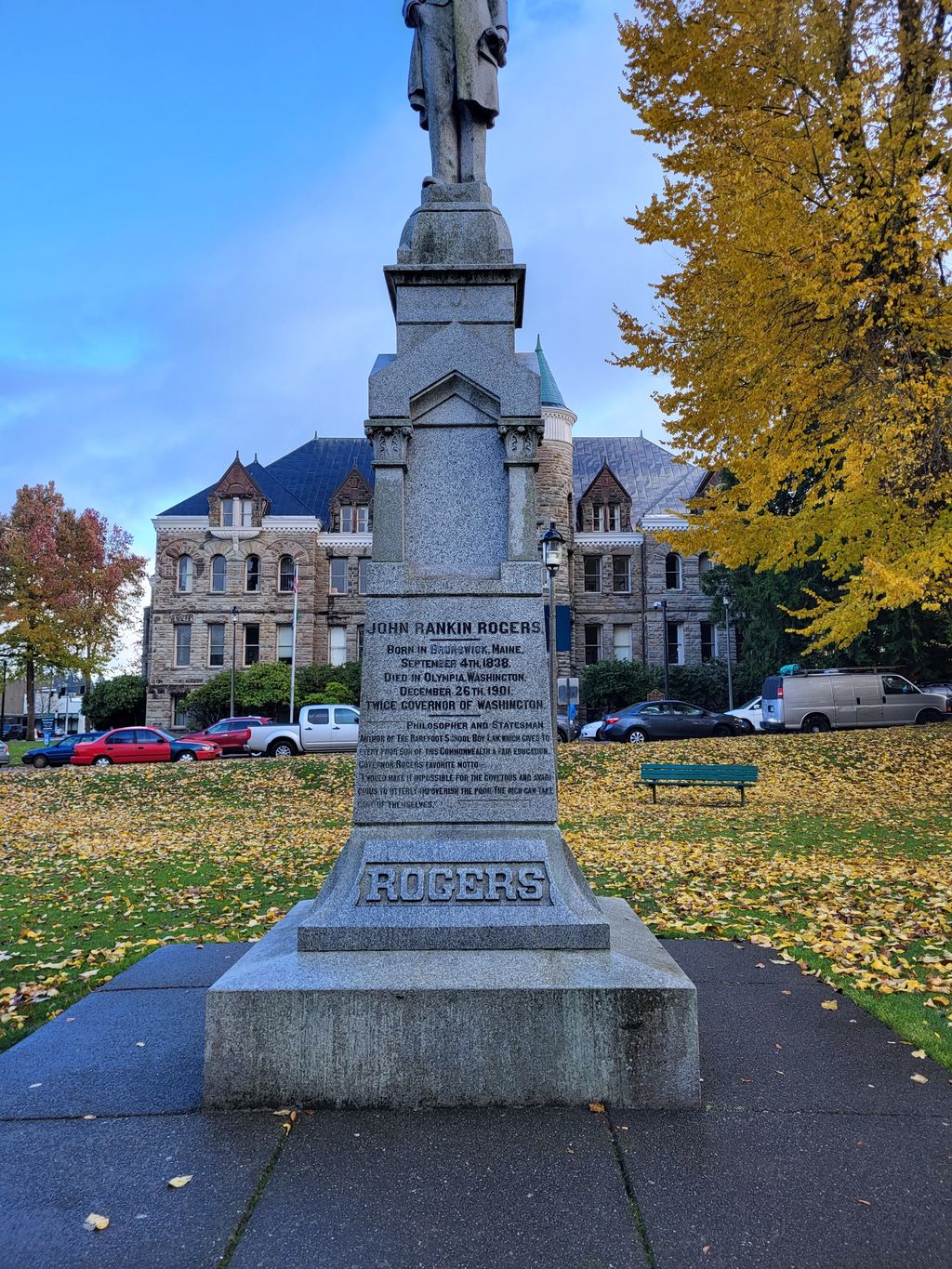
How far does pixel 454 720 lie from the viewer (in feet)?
14.2

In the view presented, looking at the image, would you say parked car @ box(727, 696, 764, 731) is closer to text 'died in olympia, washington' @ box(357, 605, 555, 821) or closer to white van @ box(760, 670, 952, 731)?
white van @ box(760, 670, 952, 731)

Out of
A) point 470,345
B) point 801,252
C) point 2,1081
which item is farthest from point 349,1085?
point 801,252

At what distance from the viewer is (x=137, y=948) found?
6570 mm

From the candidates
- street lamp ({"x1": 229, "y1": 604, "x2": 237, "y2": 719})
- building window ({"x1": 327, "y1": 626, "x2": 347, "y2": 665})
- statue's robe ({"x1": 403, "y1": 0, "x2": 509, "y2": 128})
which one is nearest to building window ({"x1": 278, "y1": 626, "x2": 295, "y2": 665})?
building window ({"x1": 327, "y1": 626, "x2": 347, "y2": 665})

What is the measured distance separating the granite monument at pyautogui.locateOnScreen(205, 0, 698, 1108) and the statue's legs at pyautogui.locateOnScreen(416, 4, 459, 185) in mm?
12

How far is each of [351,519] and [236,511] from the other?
254 inches

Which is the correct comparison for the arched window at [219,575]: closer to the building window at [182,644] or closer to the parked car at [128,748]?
the building window at [182,644]

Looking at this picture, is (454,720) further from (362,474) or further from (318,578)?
(362,474)

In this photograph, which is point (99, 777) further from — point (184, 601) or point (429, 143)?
point (184, 601)

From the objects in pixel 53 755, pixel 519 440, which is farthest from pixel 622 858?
pixel 53 755

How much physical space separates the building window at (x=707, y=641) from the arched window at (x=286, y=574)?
931 inches

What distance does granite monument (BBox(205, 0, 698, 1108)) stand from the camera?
3402mm

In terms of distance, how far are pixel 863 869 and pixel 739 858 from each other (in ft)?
4.72

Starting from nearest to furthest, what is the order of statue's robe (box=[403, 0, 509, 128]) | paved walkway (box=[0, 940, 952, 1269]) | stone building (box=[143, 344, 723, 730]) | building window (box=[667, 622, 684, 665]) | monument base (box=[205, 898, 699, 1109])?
paved walkway (box=[0, 940, 952, 1269]) < monument base (box=[205, 898, 699, 1109]) < statue's robe (box=[403, 0, 509, 128]) < stone building (box=[143, 344, 723, 730]) < building window (box=[667, 622, 684, 665])
